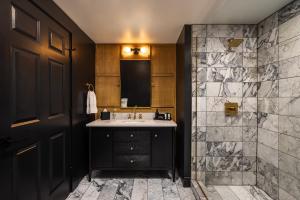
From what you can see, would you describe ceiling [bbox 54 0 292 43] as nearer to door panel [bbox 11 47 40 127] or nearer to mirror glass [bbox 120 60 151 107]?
mirror glass [bbox 120 60 151 107]

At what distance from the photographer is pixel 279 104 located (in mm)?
2213

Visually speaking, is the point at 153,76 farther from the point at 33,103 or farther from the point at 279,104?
the point at 33,103

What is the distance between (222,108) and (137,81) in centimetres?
161

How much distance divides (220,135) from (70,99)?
2014 millimetres

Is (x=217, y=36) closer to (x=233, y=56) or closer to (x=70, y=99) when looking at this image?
(x=233, y=56)

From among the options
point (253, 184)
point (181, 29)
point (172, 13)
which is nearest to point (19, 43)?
point (172, 13)

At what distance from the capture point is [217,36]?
8.41ft

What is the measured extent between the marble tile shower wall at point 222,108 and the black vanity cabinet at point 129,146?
47 centimetres

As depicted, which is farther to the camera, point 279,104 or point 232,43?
point 232,43

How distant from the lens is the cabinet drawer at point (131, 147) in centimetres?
295

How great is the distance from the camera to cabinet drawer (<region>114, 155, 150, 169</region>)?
116 inches

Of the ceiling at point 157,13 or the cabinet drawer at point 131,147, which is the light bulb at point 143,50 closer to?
the ceiling at point 157,13

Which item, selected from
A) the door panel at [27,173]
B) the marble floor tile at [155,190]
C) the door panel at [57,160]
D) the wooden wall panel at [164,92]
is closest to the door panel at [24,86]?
the door panel at [27,173]

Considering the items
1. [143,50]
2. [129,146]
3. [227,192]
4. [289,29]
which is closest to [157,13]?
[143,50]
